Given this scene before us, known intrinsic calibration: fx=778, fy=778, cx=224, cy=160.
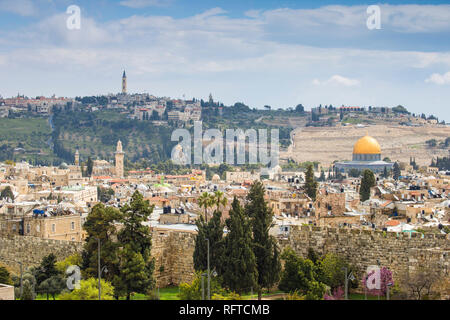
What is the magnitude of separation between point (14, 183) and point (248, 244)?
2192 inches

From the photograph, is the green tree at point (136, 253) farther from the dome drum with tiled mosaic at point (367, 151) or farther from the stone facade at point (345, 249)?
the dome drum with tiled mosaic at point (367, 151)

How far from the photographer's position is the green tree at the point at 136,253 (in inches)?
661

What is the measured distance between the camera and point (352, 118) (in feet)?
565

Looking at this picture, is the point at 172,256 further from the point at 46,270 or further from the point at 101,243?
the point at 46,270

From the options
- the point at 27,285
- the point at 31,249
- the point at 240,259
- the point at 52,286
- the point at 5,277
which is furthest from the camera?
the point at 31,249

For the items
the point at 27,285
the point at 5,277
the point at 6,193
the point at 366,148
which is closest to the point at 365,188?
the point at 6,193

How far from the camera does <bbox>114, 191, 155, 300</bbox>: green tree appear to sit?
661 inches

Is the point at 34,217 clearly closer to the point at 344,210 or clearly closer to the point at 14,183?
the point at 344,210

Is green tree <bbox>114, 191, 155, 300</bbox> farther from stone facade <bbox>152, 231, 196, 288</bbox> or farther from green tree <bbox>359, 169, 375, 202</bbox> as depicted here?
green tree <bbox>359, 169, 375, 202</bbox>

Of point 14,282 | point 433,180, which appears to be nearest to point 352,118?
point 433,180

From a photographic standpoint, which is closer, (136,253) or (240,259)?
(240,259)

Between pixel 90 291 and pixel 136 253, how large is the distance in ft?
5.29

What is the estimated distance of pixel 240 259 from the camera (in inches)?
631
